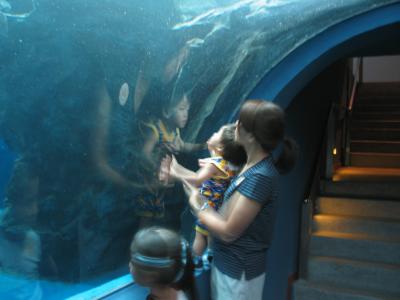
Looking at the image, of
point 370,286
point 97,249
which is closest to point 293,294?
point 370,286

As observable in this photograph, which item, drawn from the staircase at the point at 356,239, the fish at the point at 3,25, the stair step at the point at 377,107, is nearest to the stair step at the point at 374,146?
the staircase at the point at 356,239

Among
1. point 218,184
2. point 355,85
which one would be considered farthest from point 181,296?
point 355,85

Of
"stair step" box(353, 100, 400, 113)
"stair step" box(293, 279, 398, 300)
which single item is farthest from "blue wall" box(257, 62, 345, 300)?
"stair step" box(353, 100, 400, 113)

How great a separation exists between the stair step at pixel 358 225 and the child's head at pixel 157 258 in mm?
4770

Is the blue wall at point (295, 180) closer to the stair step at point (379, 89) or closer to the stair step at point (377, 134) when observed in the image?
the stair step at point (377, 134)

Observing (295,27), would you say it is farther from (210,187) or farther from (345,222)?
(345,222)

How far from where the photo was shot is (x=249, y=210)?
191 cm

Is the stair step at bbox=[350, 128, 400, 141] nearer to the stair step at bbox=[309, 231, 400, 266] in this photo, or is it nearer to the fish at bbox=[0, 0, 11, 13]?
the stair step at bbox=[309, 231, 400, 266]

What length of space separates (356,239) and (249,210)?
14.0ft

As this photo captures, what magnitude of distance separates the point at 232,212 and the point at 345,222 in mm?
→ 4525

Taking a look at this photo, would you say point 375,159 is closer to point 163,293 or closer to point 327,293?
point 327,293

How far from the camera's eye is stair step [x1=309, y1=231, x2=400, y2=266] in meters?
5.50

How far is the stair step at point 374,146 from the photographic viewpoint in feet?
26.5

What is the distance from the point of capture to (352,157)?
26.7 feet
